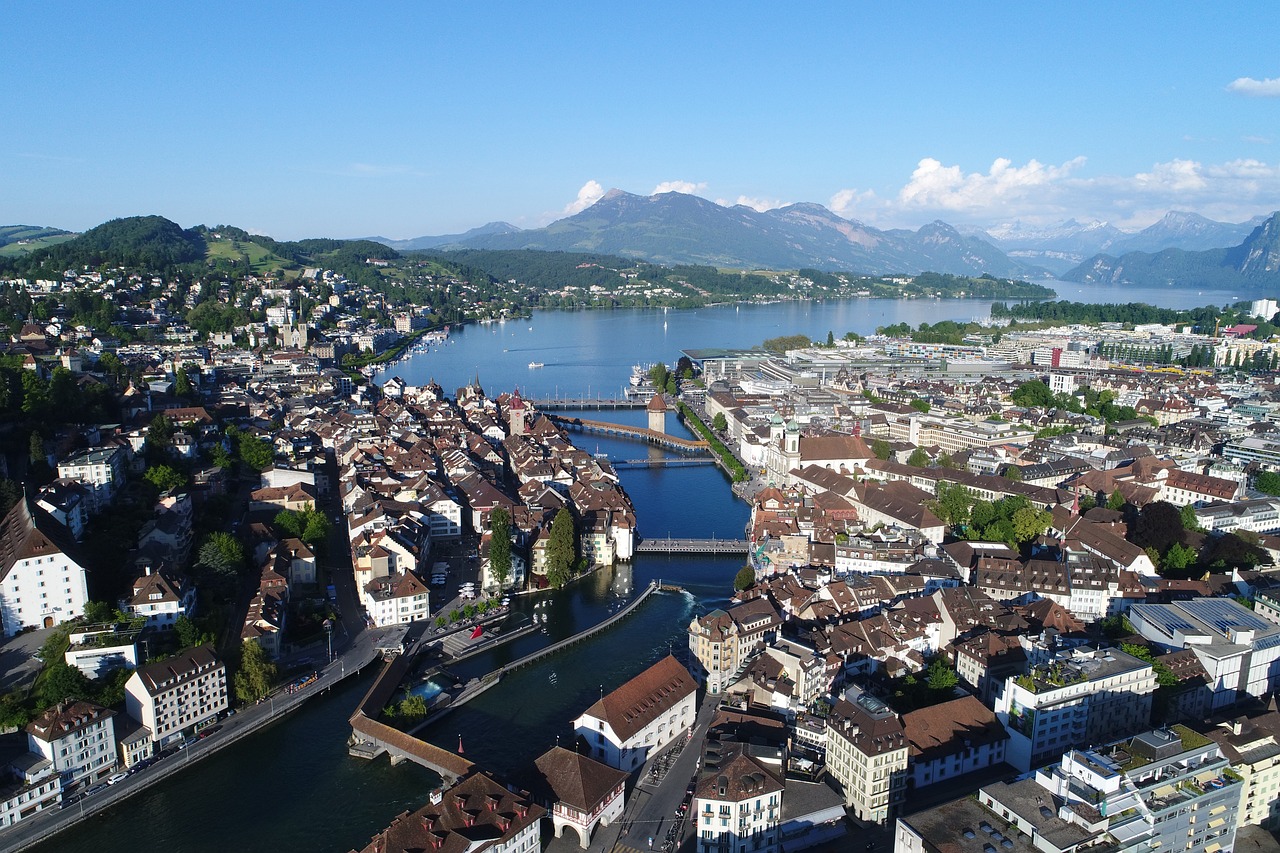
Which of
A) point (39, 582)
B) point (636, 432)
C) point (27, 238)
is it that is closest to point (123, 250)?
point (27, 238)

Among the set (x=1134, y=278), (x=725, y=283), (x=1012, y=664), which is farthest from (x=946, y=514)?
(x=1134, y=278)

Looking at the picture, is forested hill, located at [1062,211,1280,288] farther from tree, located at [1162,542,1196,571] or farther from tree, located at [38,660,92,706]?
tree, located at [38,660,92,706]

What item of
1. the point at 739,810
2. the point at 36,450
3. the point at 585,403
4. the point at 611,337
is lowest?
the point at 585,403

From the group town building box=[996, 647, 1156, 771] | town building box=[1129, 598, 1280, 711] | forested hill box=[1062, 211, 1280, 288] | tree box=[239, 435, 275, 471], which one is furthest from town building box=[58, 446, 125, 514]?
forested hill box=[1062, 211, 1280, 288]

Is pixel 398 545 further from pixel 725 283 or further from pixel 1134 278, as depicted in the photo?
pixel 1134 278

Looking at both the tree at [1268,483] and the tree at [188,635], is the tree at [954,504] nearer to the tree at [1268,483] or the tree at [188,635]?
the tree at [1268,483]

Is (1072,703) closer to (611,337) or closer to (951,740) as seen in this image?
(951,740)
